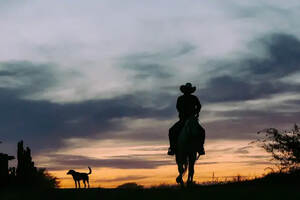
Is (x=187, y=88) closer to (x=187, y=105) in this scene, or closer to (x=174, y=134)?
(x=187, y=105)

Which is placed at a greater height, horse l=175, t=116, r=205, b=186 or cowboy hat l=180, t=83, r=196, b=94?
cowboy hat l=180, t=83, r=196, b=94

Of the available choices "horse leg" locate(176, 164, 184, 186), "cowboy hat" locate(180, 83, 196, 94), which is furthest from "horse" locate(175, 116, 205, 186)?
"cowboy hat" locate(180, 83, 196, 94)

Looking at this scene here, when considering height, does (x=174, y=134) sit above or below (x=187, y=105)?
below

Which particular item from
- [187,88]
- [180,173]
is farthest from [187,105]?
[180,173]

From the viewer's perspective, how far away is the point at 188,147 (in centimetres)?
1878

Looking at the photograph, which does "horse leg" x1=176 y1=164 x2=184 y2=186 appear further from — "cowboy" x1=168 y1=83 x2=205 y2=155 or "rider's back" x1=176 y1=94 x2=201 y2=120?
"rider's back" x1=176 y1=94 x2=201 y2=120

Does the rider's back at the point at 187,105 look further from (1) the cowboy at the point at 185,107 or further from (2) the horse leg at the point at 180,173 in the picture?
(2) the horse leg at the point at 180,173

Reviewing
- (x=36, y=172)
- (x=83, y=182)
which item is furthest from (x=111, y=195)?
(x=36, y=172)

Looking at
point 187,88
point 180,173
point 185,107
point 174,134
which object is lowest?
point 180,173

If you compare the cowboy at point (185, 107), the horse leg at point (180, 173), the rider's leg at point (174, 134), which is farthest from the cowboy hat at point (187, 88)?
the horse leg at point (180, 173)

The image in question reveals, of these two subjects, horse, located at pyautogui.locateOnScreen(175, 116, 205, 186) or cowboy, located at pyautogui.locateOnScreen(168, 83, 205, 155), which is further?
cowboy, located at pyautogui.locateOnScreen(168, 83, 205, 155)

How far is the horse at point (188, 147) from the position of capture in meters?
18.3

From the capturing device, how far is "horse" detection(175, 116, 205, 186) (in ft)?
60.0

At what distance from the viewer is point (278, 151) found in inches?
1056
